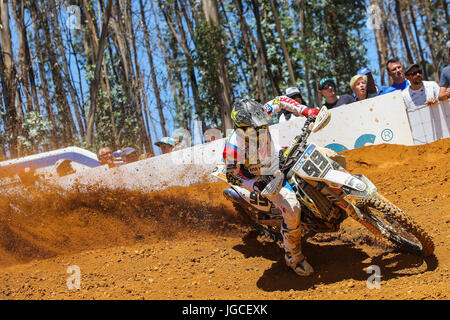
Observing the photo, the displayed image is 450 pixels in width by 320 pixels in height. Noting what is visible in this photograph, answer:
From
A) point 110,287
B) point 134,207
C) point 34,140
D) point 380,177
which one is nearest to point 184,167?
point 134,207

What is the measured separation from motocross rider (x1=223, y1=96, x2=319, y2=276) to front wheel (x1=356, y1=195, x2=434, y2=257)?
0.74 metres

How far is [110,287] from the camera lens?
5.25 meters

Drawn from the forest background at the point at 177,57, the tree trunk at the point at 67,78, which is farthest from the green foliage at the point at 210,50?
the tree trunk at the point at 67,78

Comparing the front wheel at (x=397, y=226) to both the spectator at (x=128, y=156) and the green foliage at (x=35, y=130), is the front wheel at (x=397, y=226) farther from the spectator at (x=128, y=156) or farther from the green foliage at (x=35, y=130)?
the green foliage at (x=35, y=130)

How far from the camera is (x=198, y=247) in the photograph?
255 inches

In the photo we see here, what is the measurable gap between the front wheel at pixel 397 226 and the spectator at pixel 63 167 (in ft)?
23.8

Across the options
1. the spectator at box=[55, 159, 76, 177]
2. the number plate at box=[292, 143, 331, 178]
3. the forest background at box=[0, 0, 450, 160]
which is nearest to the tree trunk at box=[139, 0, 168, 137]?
the forest background at box=[0, 0, 450, 160]

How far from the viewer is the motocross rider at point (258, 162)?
4.68 metres

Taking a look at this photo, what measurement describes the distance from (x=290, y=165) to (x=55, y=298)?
2849 mm

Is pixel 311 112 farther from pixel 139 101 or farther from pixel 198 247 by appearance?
pixel 139 101

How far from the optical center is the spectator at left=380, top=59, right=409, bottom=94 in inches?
344

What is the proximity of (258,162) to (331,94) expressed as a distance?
176 inches

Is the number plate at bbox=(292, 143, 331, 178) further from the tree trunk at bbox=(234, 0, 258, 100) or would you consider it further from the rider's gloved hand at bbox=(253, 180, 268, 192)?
the tree trunk at bbox=(234, 0, 258, 100)
